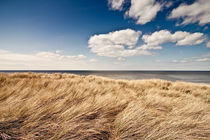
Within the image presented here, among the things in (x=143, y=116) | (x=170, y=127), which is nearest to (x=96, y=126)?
(x=143, y=116)

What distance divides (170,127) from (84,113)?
4.96 ft

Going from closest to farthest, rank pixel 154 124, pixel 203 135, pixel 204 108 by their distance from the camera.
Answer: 1. pixel 203 135
2. pixel 154 124
3. pixel 204 108

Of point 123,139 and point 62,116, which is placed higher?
point 62,116

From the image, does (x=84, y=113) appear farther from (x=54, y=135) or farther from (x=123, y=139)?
(x=123, y=139)

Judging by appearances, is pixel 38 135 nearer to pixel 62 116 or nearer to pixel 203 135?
pixel 62 116

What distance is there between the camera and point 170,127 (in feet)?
5.01

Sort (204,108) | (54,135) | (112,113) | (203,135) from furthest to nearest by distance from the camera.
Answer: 1. (204,108)
2. (112,113)
3. (203,135)
4. (54,135)

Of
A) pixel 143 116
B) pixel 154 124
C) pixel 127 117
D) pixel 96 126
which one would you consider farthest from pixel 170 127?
pixel 96 126

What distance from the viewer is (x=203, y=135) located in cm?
146

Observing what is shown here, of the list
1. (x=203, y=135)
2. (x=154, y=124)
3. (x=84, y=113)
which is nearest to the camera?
(x=203, y=135)

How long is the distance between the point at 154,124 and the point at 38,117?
2035mm

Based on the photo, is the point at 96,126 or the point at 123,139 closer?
the point at 123,139

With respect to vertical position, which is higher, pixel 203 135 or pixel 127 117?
pixel 127 117

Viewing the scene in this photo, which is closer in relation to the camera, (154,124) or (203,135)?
(203,135)
